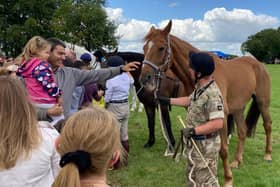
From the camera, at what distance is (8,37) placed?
37000mm

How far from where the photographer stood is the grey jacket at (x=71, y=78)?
380cm

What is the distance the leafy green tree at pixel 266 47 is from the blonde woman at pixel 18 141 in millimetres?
97161

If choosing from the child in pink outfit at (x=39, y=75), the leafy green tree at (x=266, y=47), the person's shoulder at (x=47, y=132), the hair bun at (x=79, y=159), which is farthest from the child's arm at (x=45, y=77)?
the leafy green tree at (x=266, y=47)

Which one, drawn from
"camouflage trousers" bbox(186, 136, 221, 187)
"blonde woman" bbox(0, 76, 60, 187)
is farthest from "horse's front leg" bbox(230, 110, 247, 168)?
"blonde woman" bbox(0, 76, 60, 187)

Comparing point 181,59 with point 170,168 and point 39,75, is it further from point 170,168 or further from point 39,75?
point 39,75

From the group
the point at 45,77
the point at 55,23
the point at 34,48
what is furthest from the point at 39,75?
the point at 55,23

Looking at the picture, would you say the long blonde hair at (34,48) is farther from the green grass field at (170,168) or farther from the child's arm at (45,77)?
the green grass field at (170,168)

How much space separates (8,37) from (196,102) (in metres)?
36.7

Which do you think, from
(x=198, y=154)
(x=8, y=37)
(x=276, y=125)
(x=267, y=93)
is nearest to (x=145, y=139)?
(x=267, y=93)

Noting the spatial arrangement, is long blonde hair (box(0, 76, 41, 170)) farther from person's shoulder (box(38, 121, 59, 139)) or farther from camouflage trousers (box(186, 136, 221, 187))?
camouflage trousers (box(186, 136, 221, 187))

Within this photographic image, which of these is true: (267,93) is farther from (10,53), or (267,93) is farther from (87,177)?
(10,53)

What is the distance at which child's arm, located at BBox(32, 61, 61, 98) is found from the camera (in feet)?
10.9

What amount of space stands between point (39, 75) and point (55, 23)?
32.5 m

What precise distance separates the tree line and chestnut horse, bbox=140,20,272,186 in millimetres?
24988
